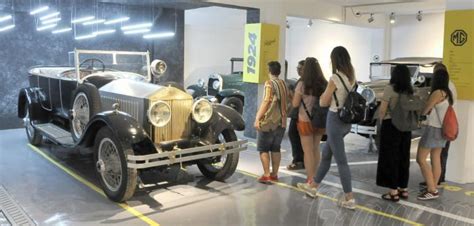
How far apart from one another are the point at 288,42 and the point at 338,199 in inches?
483

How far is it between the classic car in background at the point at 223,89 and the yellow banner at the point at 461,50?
4.71 metres

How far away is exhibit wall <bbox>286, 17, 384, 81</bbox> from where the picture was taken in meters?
13.2

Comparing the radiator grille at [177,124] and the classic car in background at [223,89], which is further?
the classic car in background at [223,89]

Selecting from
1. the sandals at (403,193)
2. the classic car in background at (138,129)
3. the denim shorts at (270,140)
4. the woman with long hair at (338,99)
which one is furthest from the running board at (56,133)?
the sandals at (403,193)

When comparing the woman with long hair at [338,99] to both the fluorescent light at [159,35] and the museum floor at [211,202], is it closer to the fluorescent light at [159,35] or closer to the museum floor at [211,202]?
the museum floor at [211,202]

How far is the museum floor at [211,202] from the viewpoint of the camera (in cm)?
391

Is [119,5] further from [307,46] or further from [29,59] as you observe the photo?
[307,46]

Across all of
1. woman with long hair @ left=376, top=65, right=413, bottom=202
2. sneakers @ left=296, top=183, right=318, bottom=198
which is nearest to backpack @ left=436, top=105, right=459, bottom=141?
woman with long hair @ left=376, top=65, right=413, bottom=202

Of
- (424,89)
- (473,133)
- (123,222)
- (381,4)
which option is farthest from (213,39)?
(123,222)

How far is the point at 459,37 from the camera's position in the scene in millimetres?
5289

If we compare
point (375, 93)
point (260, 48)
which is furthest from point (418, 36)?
point (260, 48)

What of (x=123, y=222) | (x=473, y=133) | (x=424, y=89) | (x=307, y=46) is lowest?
(x=123, y=222)

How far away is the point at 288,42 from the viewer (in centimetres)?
1627

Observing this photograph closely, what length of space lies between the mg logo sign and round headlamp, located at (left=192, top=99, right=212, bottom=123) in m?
3.16
